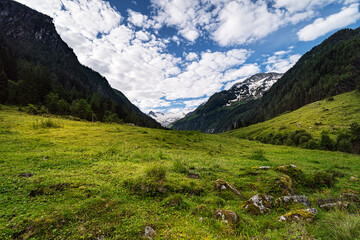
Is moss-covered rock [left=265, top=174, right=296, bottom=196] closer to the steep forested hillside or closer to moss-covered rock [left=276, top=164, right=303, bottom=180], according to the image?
moss-covered rock [left=276, top=164, right=303, bottom=180]

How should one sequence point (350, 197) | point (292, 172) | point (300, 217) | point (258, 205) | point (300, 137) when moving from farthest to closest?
point (300, 137), point (292, 172), point (350, 197), point (258, 205), point (300, 217)

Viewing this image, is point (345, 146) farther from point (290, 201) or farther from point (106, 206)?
point (106, 206)

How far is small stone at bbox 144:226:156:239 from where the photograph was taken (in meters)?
4.93

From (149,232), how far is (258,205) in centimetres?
540

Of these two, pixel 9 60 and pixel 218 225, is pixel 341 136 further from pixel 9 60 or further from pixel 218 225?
pixel 9 60

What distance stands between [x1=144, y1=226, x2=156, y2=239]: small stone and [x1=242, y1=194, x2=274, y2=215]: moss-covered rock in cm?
458

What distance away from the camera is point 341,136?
47.6 m

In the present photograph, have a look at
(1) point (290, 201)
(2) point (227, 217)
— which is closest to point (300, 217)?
(1) point (290, 201)

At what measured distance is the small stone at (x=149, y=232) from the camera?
4.93 metres

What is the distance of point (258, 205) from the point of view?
7.19 m

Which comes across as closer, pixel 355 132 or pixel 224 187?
pixel 224 187

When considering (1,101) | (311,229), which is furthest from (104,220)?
(1,101)

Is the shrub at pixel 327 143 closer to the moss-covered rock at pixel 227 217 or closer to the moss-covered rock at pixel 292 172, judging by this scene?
the moss-covered rock at pixel 292 172

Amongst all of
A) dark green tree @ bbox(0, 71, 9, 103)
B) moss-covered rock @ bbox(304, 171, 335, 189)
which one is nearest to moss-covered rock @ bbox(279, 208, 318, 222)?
moss-covered rock @ bbox(304, 171, 335, 189)
